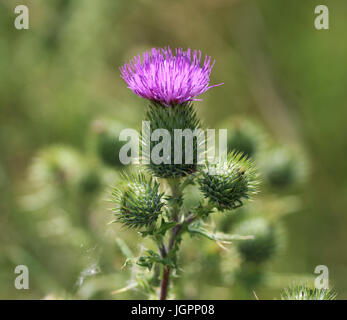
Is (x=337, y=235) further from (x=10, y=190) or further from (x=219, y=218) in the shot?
(x=10, y=190)

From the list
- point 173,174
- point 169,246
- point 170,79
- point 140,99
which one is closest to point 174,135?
point 173,174

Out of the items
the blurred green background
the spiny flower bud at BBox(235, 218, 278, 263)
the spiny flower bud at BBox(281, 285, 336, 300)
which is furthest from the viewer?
the blurred green background

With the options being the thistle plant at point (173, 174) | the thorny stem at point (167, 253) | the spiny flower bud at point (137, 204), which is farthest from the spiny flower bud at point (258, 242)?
the spiny flower bud at point (137, 204)

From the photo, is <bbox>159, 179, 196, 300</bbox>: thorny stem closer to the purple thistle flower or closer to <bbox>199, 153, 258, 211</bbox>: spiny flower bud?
<bbox>199, 153, 258, 211</bbox>: spiny flower bud

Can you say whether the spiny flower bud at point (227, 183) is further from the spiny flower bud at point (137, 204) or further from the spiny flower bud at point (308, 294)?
the spiny flower bud at point (308, 294)

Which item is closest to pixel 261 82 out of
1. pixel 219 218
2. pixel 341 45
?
pixel 341 45

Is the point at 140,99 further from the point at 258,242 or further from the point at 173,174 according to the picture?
the point at 173,174

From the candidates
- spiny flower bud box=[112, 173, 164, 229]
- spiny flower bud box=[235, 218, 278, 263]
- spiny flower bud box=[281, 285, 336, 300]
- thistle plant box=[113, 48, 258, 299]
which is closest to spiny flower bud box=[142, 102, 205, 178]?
thistle plant box=[113, 48, 258, 299]

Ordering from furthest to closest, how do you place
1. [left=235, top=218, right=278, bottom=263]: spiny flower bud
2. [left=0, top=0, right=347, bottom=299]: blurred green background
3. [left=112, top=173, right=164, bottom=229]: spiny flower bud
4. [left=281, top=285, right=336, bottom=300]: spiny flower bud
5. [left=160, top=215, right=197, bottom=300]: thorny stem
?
1. [left=0, top=0, right=347, bottom=299]: blurred green background
2. [left=235, top=218, right=278, bottom=263]: spiny flower bud
3. [left=160, top=215, right=197, bottom=300]: thorny stem
4. [left=112, top=173, right=164, bottom=229]: spiny flower bud
5. [left=281, top=285, right=336, bottom=300]: spiny flower bud
